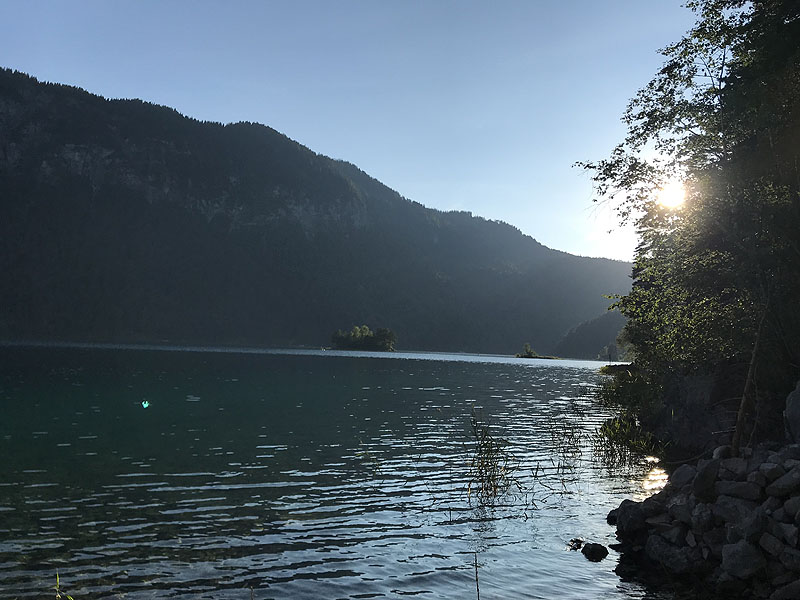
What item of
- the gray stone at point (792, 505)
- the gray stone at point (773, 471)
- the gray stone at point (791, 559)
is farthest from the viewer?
the gray stone at point (773, 471)

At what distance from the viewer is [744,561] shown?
43.9 ft

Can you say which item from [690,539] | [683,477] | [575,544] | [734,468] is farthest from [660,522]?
[683,477]

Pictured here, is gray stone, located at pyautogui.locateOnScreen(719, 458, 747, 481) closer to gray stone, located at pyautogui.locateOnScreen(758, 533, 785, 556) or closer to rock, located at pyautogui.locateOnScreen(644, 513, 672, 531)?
rock, located at pyautogui.locateOnScreen(644, 513, 672, 531)

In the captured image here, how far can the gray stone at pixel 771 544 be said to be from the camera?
13227 millimetres

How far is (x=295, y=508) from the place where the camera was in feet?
65.2

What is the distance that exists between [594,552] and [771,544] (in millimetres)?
4329

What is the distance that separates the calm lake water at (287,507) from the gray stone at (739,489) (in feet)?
11.4

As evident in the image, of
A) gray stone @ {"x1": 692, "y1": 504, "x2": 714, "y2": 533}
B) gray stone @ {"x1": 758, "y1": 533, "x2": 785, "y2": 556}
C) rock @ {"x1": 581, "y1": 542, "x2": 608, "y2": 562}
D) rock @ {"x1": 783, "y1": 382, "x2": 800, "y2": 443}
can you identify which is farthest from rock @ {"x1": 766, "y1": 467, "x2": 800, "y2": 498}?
rock @ {"x1": 783, "y1": 382, "x2": 800, "y2": 443}

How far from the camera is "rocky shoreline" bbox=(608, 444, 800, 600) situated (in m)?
13.3

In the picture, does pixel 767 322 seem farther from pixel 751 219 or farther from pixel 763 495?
pixel 763 495

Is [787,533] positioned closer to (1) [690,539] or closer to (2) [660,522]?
(1) [690,539]

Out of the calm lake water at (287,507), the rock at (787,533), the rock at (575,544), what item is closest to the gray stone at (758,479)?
the rock at (787,533)

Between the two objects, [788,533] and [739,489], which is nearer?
A: [788,533]

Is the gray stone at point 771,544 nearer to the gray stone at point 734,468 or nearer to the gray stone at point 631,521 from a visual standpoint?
the gray stone at point 734,468
